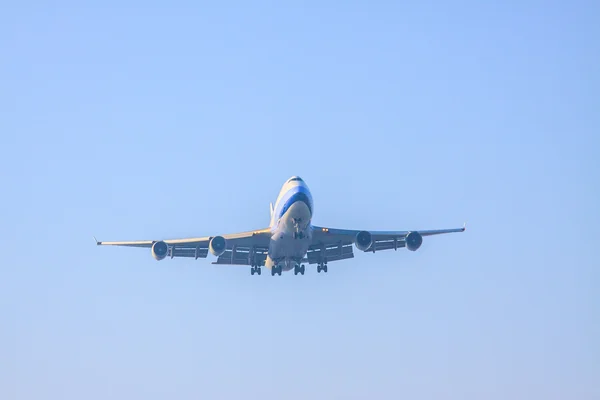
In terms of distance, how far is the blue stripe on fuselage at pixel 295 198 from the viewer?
72.4 metres

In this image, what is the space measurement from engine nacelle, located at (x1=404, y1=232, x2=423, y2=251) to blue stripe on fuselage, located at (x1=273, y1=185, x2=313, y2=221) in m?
8.86

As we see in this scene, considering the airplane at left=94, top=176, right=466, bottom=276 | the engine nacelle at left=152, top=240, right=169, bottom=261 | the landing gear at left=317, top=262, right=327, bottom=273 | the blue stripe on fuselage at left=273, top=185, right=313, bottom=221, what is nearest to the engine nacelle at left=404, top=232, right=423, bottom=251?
the airplane at left=94, top=176, right=466, bottom=276

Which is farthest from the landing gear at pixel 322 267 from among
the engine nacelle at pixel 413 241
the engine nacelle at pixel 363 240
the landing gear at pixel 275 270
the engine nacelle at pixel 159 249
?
the engine nacelle at pixel 159 249

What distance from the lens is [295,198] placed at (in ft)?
237

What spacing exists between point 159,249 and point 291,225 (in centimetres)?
1060

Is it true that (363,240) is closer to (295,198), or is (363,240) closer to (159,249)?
(295,198)

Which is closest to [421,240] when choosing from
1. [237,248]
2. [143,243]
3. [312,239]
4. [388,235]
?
[388,235]

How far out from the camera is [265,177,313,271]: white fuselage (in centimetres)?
7244

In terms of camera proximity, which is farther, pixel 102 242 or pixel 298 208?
pixel 102 242

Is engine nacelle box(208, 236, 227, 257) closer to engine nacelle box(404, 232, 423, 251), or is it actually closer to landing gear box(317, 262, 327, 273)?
landing gear box(317, 262, 327, 273)

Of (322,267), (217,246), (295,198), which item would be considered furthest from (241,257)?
(295,198)

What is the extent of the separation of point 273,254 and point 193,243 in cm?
579

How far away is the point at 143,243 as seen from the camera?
79438 millimetres

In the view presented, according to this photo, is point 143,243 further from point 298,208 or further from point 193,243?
point 298,208
